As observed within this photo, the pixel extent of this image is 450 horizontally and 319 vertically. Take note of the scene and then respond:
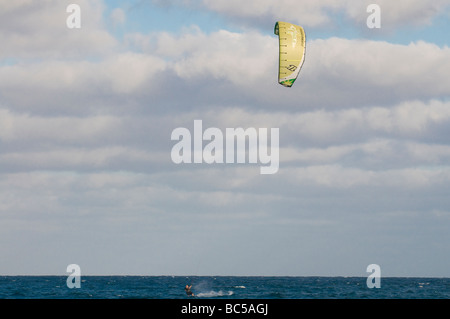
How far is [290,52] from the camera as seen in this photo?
113 ft

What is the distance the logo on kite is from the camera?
3412 cm

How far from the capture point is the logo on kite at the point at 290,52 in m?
34.1
